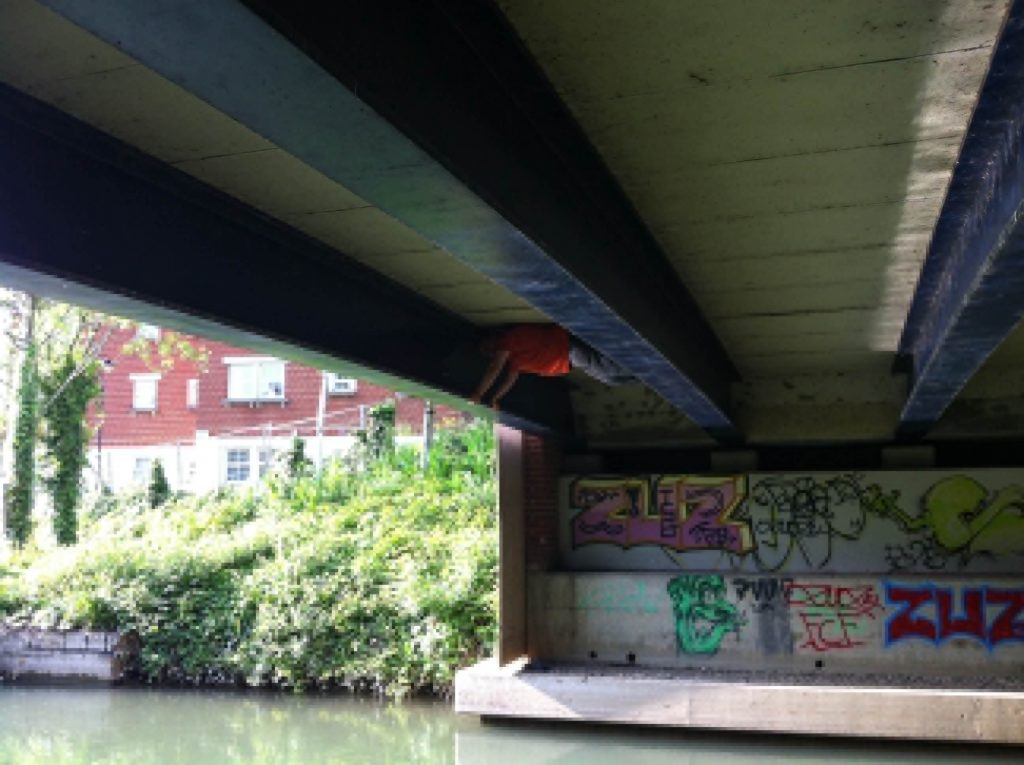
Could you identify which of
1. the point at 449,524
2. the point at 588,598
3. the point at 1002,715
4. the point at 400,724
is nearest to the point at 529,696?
the point at 588,598

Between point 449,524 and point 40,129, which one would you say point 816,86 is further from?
point 449,524

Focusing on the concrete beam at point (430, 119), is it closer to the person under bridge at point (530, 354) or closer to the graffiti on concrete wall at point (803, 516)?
the person under bridge at point (530, 354)

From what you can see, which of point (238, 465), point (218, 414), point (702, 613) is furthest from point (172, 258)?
point (218, 414)

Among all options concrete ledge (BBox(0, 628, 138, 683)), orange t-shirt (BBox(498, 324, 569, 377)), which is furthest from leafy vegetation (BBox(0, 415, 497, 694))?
orange t-shirt (BBox(498, 324, 569, 377))

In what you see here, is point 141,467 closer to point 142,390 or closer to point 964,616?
point 142,390

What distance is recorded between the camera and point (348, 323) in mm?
5918

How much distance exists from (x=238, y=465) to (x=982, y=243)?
74.9 feet

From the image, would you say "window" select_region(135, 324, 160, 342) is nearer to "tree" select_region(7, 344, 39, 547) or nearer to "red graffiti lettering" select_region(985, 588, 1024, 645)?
"tree" select_region(7, 344, 39, 547)

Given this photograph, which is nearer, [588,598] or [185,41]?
[185,41]

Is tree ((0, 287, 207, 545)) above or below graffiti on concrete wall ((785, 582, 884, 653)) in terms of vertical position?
above

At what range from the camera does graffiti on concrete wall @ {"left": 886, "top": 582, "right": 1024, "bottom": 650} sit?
10047 millimetres

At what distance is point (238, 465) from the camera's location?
2512cm

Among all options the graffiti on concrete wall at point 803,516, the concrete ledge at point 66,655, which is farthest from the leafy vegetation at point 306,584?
the graffiti on concrete wall at point 803,516

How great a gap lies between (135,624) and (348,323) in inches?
410
